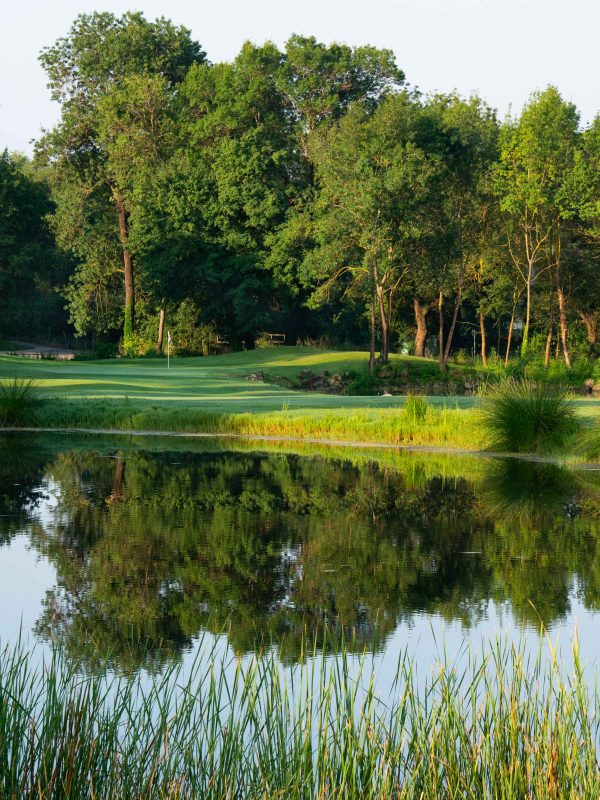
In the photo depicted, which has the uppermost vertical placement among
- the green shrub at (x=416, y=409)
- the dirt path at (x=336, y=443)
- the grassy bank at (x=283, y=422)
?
the green shrub at (x=416, y=409)

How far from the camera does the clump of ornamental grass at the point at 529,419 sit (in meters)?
20.7

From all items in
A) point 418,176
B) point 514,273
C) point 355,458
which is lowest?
point 355,458

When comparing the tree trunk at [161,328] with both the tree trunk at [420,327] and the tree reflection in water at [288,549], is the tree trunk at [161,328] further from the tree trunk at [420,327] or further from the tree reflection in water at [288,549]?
the tree reflection in water at [288,549]

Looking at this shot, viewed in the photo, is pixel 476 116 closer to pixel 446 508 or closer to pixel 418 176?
pixel 418 176

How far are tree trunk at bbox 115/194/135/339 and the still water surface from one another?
44.4 m

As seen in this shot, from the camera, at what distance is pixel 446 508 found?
49.0 feet

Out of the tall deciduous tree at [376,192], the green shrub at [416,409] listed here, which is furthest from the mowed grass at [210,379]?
the green shrub at [416,409]

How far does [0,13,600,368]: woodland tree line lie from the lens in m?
50.7

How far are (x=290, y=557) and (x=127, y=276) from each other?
54.3 meters

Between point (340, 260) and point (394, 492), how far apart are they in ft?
118

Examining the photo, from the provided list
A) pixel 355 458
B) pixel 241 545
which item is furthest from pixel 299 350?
pixel 241 545

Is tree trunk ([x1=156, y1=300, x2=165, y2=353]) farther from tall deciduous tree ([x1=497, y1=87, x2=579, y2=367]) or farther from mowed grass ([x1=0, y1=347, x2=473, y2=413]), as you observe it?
tall deciduous tree ([x1=497, y1=87, x2=579, y2=367])

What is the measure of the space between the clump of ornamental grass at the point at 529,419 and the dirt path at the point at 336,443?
0.91ft

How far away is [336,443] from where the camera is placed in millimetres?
23766
